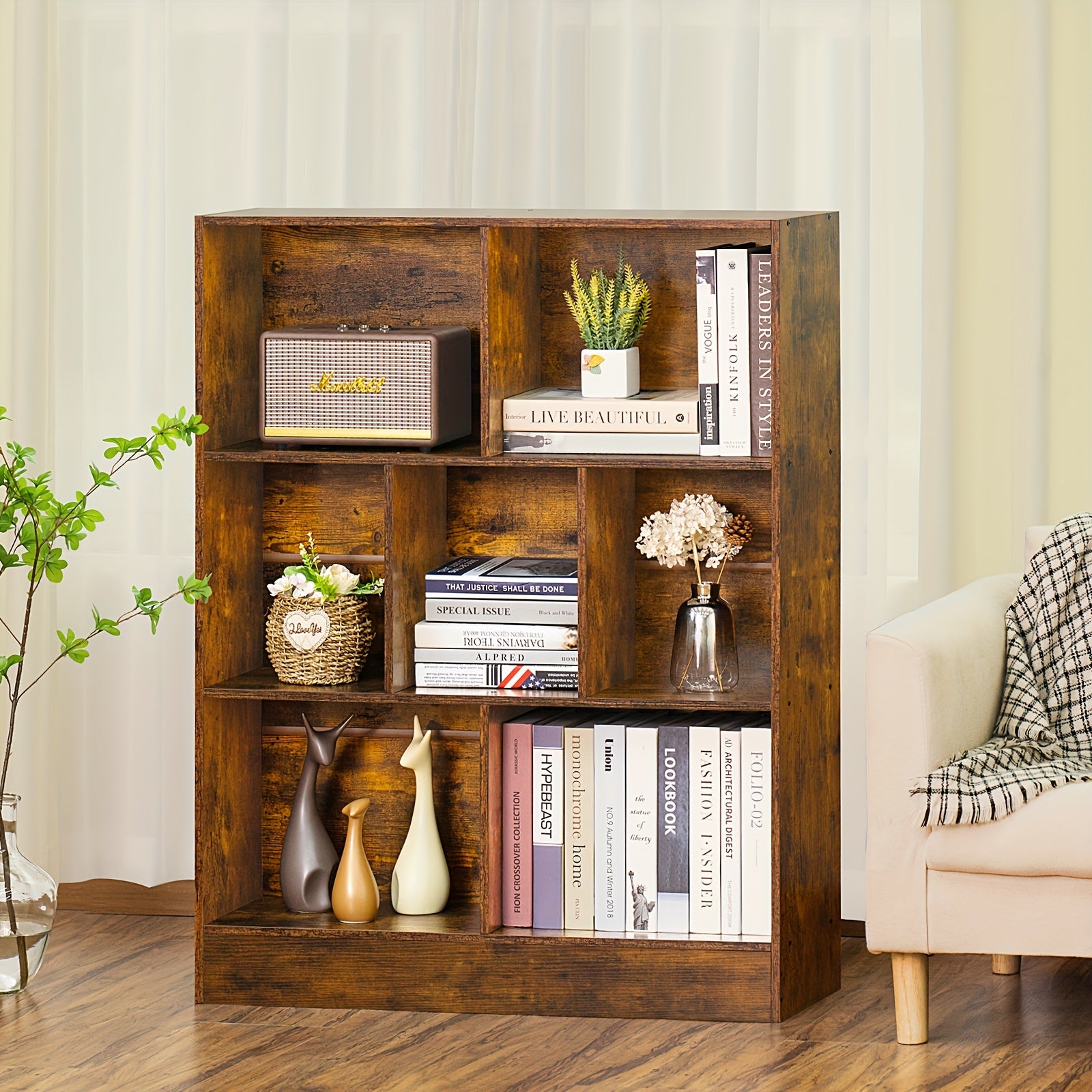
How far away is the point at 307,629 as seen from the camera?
3.07 m

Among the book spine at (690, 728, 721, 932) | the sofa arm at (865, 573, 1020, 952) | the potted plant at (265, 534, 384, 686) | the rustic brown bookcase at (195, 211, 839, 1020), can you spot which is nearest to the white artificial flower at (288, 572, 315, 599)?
the potted plant at (265, 534, 384, 686)

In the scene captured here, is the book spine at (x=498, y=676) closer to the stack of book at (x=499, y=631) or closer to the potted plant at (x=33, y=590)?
the stack of book at (x=499, y=631)

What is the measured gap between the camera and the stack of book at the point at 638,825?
297 cm

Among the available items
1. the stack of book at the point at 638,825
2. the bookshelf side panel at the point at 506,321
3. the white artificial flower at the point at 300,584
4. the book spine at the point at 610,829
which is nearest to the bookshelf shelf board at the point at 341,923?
the stack of book at the point at 638,825

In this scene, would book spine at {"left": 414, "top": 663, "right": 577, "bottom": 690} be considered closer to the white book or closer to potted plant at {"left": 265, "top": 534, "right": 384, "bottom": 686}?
potted plant at {"left": 265, "top": 534, "right": 384, "bottom": 686}

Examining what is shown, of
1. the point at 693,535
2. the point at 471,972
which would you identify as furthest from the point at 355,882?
the point at 693,535

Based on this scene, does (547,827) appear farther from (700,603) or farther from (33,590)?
(33,590)

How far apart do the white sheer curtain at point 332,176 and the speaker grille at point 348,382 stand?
68cm

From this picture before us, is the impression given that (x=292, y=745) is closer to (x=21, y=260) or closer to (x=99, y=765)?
(x=99, y=765)

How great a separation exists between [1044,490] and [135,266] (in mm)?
1893

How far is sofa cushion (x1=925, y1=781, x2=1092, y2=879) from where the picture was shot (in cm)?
265

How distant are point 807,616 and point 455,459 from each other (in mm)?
663

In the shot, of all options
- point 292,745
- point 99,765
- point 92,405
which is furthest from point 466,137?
point 99,765

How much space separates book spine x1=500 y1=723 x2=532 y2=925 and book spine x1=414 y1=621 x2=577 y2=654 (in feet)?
0.48
